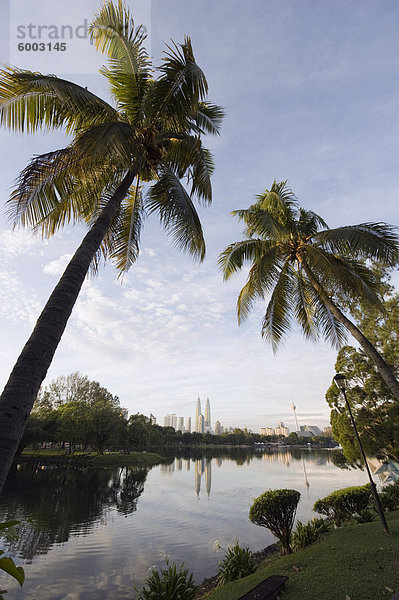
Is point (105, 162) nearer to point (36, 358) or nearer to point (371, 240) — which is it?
point (36, 358)

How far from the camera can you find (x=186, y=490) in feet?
78.4

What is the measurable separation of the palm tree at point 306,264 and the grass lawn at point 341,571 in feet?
13.2

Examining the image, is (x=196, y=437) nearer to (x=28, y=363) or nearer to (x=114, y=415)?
(x=114, y=415)

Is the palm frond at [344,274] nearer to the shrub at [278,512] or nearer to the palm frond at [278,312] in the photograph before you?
the palm frond at [278,312]

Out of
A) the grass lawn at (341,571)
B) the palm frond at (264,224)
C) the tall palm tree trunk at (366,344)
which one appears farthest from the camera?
the palm frond at (264,224)

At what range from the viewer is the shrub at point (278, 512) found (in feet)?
25.8

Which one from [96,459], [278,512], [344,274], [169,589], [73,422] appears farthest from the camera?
[96,459]

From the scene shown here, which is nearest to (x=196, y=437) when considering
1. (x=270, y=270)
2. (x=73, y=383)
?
(x=73, y=383)

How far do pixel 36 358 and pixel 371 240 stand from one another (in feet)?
30.0

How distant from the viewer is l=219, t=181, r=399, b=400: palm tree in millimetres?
9133

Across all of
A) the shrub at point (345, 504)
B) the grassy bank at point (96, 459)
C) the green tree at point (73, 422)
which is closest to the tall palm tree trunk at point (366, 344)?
the shrub at point (345, 504)

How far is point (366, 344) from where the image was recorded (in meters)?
9.05

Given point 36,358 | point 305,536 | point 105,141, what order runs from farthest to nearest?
point 305,536 → point 105,141 → point 36,358

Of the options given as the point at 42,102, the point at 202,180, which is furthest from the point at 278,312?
the point at 42,102
